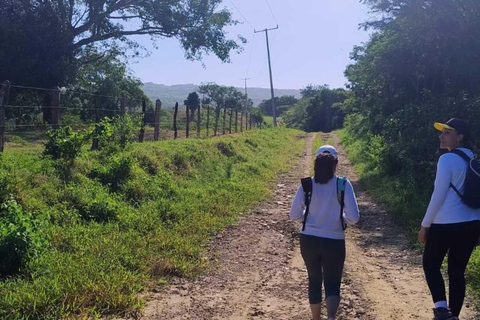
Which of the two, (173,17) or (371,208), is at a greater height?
(173,17)

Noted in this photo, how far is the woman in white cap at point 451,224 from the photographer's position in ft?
12.0

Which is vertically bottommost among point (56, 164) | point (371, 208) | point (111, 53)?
point (371, 208)

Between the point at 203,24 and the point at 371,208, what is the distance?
17500 mm

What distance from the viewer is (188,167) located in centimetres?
1184

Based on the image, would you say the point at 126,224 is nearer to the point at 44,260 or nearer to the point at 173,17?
the point at 44,260

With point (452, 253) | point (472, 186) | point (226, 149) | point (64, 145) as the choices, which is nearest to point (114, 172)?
point (64, 145)

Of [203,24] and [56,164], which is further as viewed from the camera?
[203,24]

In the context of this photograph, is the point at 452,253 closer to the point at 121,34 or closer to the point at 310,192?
the point at 310,192

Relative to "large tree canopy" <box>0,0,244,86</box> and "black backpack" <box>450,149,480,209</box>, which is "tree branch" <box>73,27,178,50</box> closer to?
"large tree canopy" <box>0,0,244,86</box>

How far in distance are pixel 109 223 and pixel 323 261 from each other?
396cm

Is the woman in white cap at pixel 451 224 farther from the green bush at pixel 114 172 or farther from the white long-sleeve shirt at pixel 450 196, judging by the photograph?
the green bush at pixel 114 172

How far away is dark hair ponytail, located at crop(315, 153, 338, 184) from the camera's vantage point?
366 centimetres

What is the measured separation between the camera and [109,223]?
6.86m

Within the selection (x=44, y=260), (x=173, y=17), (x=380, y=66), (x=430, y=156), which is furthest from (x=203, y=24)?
(x=44, y=260)
